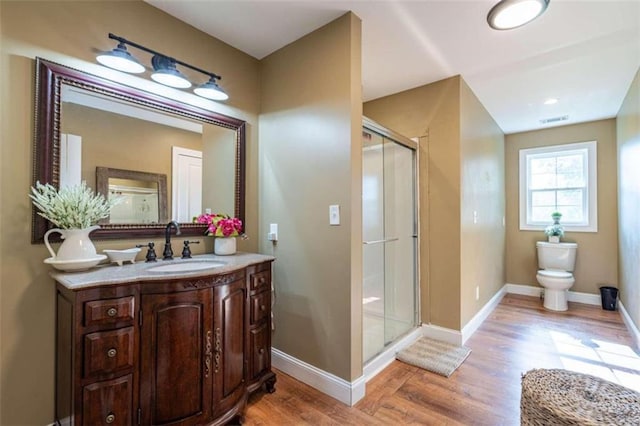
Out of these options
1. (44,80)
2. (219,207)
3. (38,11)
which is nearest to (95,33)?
(38,11)

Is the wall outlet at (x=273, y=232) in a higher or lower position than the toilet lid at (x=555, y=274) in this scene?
higher

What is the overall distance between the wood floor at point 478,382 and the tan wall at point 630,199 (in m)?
0.47

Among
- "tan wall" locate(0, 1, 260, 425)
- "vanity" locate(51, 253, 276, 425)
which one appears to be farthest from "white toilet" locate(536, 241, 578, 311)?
"tan wall" locate(0, 1, 260, 425)

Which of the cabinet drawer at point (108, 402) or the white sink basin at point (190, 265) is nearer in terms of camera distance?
the cabinet drawer at point (108, 402)

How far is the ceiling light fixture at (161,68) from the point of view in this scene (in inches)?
64.8

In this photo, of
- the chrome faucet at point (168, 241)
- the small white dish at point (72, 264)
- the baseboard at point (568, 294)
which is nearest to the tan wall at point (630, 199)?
the baseboard at point (568, 294)

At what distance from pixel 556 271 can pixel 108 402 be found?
16.2ft

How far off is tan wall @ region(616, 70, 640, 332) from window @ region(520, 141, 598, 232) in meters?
0.45

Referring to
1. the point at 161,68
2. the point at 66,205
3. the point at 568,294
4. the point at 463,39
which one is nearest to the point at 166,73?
the point at 161,68

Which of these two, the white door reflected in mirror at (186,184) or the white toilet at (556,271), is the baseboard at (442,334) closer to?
the white toilet at (556,271)

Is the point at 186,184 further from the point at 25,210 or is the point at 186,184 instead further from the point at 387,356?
the point at 387,356

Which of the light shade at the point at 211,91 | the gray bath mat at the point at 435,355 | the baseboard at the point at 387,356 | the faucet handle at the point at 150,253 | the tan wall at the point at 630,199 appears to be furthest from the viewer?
the tan wall at the point at 630,199

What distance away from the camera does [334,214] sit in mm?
2004

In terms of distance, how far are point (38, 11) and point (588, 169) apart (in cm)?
579
